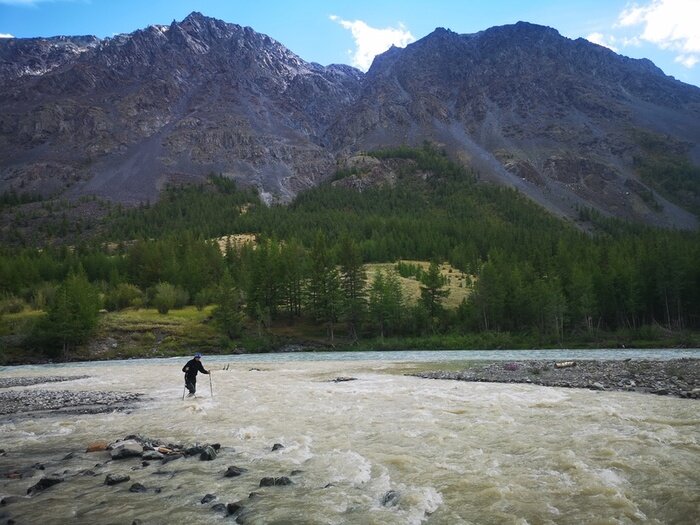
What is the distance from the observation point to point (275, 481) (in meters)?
12.5

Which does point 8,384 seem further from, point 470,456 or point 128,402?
point 470,456

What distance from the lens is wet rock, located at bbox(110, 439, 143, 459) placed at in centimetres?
1524

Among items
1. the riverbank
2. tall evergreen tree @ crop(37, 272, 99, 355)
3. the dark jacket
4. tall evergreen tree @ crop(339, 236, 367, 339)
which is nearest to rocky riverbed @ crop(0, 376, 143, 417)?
the dark jacket

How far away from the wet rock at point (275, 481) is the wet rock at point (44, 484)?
5.44 meters

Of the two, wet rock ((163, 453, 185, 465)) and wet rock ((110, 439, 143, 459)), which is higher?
wet rock ((110, 439, 143, 459))

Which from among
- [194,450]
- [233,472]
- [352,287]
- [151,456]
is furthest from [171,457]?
[352,287]

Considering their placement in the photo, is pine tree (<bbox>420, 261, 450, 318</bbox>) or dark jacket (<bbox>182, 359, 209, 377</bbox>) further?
pine tree (<bbox>420, 261, 450, 318</bbox>)

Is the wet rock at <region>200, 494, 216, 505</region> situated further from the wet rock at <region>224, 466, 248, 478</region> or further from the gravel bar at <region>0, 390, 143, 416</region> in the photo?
the gravel bar at <region>0, 390, 143, 416</region>

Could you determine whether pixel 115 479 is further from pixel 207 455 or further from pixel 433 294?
pixel 433 294

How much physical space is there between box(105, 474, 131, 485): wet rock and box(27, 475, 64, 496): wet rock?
1271mm

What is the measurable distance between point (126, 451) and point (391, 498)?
905cm

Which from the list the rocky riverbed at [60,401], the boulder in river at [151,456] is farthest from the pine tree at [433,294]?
the boulder in river at [151,456]

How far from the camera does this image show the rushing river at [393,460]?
10578 mm

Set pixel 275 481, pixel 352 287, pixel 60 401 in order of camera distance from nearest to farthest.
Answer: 1. pixel 275 481
2. pixel 60 401
3. pixel 352 287
